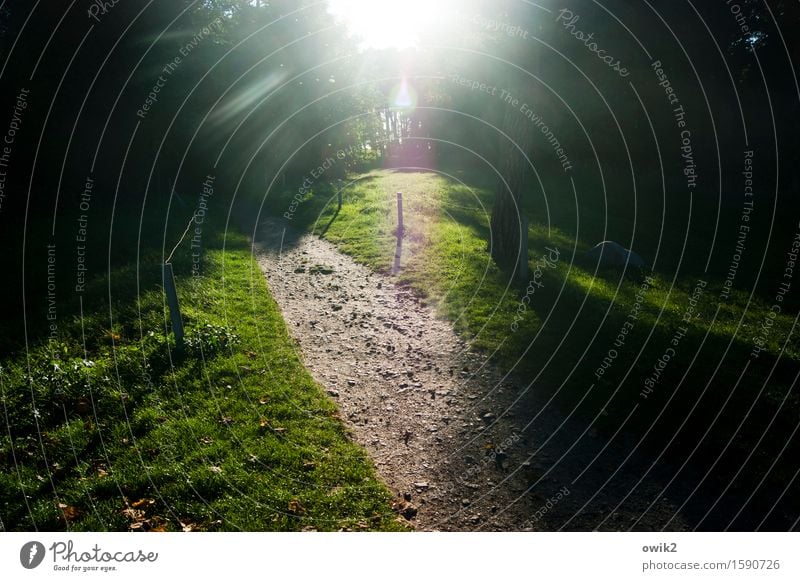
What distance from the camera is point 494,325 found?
941cm


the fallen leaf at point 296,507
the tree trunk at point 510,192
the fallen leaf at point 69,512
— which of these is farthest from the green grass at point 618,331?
the fallen leaf at point 69,512

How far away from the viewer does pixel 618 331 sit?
28.1ft

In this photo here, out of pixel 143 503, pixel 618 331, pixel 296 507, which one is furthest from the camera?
pixel 618 331

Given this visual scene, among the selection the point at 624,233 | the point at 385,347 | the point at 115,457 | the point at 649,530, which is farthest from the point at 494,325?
the point at 624,233

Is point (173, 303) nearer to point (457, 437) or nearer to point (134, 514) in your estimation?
point (134, 514)

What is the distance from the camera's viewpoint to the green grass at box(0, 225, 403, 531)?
15.6 feet

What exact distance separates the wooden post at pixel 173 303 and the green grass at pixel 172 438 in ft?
0.82

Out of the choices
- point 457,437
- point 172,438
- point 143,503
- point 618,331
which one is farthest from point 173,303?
point 618,331

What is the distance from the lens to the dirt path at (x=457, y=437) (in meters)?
4.94

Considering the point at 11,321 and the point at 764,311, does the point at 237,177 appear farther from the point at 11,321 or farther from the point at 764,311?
the point at 764,311

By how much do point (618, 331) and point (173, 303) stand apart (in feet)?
25.7

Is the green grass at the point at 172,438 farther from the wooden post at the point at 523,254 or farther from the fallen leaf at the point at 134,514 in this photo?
the wooden post at the point at 523,254

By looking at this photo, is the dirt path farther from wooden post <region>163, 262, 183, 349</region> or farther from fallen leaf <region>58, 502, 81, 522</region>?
fallen leaf <region>58, 502, 81, 522</region>

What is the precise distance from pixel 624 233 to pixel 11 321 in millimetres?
18805
